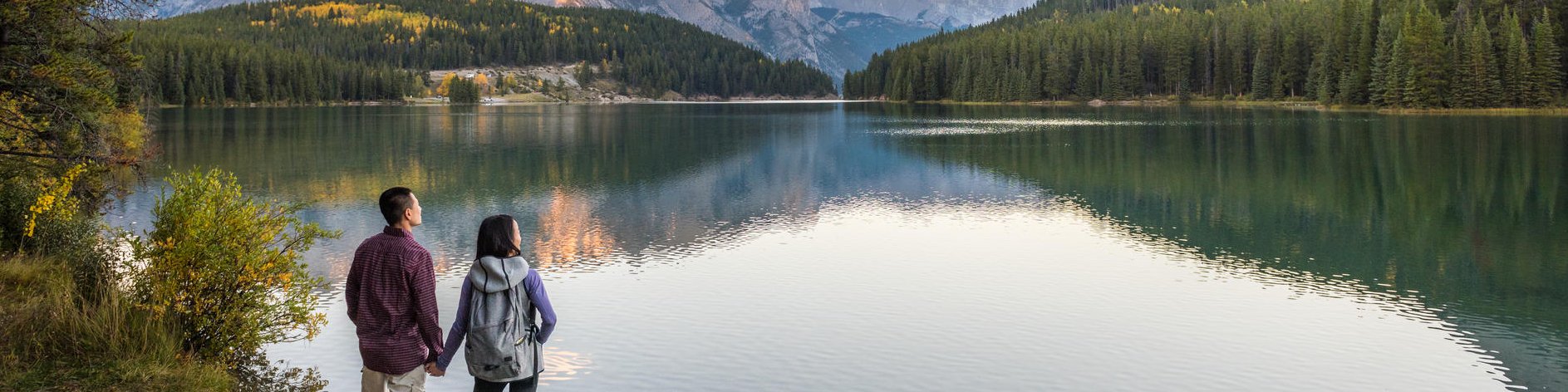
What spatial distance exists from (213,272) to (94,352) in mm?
1498

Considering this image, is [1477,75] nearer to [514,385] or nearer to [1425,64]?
[1425,64]

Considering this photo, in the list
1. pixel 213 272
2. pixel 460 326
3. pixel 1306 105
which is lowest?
pixel 460 326

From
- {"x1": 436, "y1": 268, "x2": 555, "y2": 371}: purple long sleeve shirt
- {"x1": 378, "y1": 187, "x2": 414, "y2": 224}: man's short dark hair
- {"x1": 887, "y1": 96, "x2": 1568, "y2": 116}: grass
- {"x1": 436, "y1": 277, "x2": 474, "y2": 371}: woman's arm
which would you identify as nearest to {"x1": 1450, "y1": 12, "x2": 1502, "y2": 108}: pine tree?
{"x1": 887, "y1": 96, "x2": 1568, "y2": 116}: grass

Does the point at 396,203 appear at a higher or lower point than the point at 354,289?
higher

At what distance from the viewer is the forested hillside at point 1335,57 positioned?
10612cm

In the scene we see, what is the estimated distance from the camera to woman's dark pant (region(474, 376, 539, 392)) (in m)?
9.85

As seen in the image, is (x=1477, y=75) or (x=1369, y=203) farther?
(x=1477, y=75)

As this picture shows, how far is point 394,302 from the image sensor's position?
30.6ft

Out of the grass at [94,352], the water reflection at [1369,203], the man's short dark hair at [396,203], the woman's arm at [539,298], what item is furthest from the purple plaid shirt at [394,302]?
the water reflection at [1369,203]

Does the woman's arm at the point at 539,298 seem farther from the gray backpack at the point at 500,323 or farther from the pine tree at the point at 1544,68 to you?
the pine tree at the point at 1544,68

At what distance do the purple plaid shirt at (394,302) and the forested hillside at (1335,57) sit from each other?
116 m

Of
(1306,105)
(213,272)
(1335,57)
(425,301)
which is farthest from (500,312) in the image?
(1306,105)

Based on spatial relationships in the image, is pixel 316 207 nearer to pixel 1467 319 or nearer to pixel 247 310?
pixel 247 310

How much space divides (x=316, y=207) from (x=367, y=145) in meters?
36.1
